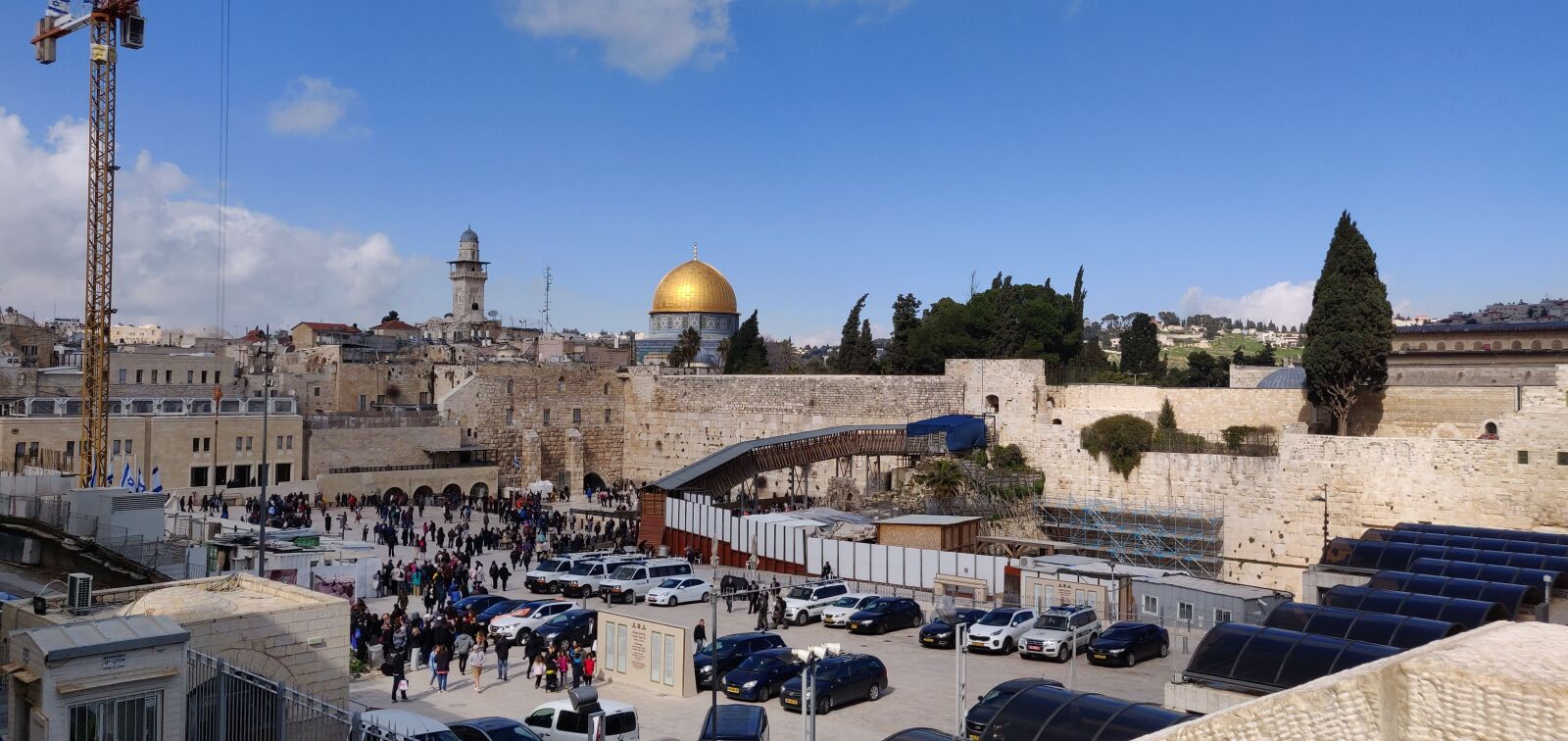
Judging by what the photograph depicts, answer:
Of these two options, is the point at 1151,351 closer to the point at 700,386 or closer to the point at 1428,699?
the point at 700,386

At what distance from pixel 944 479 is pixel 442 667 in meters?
18.6

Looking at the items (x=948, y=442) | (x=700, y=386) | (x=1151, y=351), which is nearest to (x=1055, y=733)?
(x=948, y=442)

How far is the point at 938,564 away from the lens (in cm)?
2108

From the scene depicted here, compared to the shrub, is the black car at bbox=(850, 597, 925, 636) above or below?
below

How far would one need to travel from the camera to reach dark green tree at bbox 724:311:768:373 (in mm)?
51031

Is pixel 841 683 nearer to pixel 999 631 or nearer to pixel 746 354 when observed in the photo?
pixel 999 631

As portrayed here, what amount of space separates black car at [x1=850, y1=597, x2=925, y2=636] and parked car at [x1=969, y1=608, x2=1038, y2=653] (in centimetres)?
173

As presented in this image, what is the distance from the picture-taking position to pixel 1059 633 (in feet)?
48.8

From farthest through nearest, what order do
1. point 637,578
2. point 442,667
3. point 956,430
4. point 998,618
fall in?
point 956,430, point 637,578, point 998,618, point 442,667

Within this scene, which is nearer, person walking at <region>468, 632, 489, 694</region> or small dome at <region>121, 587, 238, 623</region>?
small dome at <region>121, 587, 238, 623</region>

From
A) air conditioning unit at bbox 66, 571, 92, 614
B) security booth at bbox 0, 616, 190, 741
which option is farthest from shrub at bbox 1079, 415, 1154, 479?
security booth at bbox 0, 616, 190, 741

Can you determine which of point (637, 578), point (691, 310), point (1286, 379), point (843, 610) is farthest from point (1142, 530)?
point (691, 310)

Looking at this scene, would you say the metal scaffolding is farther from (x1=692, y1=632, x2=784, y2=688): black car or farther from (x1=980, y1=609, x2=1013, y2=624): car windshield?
(x1=692, y1=632, x2=784, y2=688): black car

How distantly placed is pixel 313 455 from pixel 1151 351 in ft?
119
